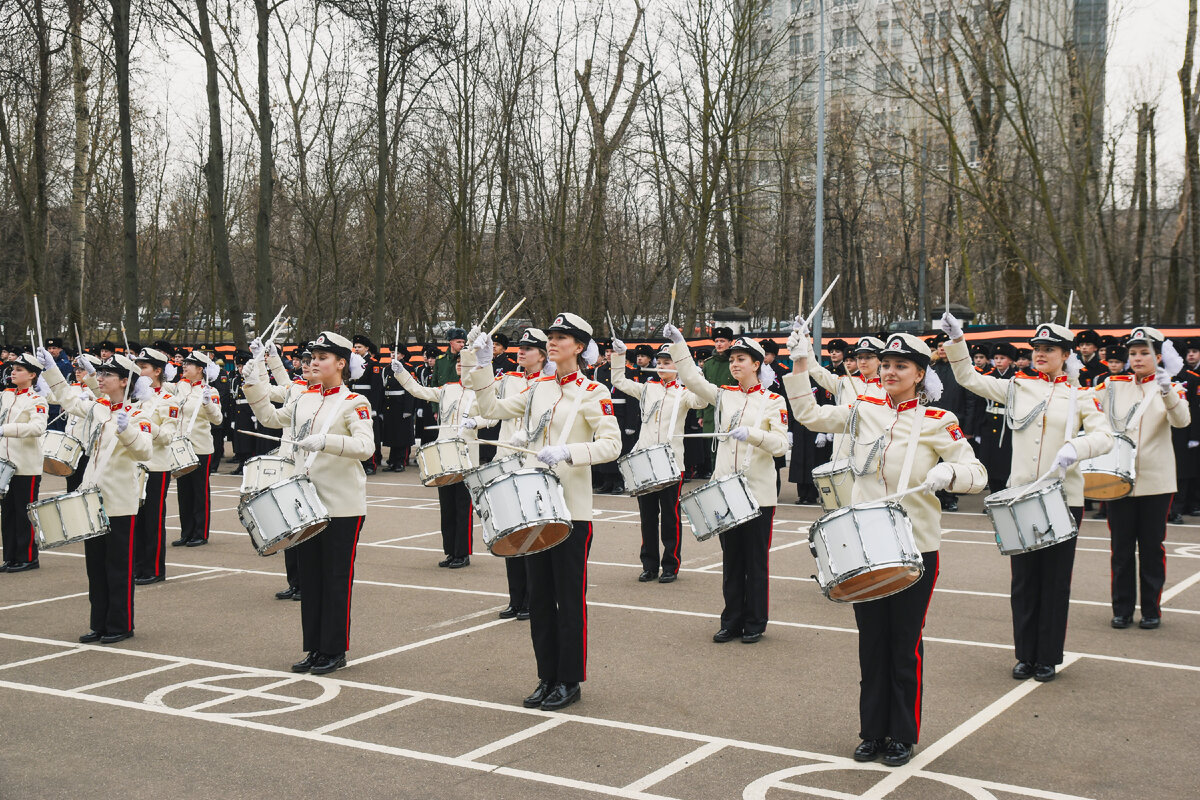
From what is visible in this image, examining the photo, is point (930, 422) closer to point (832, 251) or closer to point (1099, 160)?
point (1099, 160)

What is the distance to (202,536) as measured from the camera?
42.8 ft

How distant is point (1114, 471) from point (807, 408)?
2804 millimetres

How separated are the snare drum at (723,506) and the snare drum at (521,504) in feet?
6.92

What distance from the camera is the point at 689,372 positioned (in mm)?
8078

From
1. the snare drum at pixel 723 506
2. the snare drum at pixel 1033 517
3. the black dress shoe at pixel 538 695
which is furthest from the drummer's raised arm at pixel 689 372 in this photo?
the black dress shoe at pixel 538 695

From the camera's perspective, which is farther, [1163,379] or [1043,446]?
[1163,379]

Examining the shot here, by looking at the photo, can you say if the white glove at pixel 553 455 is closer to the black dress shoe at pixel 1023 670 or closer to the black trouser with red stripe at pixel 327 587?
the black trouser with red stripe at pixel 327 587

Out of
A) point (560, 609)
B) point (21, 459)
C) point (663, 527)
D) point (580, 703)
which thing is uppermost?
point (21, 459)

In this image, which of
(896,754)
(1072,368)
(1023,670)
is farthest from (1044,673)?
(1072,368)

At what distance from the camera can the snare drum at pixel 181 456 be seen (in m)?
11.3

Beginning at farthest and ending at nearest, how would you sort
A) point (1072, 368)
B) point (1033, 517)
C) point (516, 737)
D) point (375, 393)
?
point (375, 393)
point (1072, 368)
point (1033, 517)
point (516, 737)

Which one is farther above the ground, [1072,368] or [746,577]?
[1072,368]

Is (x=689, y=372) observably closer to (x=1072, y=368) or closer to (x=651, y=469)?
(x=651, y=469)

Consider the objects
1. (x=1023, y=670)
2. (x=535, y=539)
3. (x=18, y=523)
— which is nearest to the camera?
(x=535, y=539)
